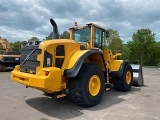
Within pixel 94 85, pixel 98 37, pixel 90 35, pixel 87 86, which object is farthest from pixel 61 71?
pixel 98 37

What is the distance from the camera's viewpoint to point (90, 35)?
6.93 meters

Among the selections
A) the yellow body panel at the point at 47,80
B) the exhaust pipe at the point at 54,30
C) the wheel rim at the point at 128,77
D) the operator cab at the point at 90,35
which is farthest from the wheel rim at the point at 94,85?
the wheel rim at the point at 128,77

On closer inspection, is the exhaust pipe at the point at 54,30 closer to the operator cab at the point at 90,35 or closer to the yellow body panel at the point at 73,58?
the operator cab at the point at 90,35

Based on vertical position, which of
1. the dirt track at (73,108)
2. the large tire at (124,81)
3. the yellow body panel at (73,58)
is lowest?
the dirt track at (73,108)

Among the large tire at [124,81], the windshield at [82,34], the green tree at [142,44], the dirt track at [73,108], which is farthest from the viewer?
the green tree at [142,44]

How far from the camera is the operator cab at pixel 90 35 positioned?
6.91 metres

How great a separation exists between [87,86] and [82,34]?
2.37m

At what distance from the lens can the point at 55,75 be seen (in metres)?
4.87

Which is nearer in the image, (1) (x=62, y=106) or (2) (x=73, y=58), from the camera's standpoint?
(2) (x=73, y=58)

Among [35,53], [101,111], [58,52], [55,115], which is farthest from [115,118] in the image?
[35,53]

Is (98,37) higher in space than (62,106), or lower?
higher

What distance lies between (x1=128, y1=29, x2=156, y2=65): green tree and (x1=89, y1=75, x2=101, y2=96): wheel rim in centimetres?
4093

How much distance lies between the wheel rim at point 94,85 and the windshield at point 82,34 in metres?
1.61

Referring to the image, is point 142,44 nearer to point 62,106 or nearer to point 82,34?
point 82,34
